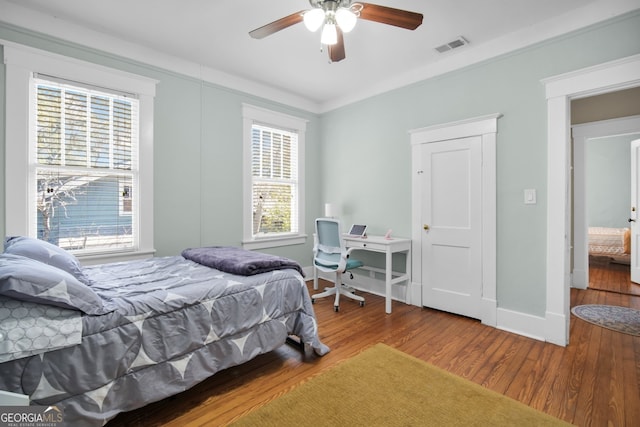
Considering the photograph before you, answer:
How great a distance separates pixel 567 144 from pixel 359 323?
245cm

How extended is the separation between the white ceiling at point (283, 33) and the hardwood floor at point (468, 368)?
8.75ft

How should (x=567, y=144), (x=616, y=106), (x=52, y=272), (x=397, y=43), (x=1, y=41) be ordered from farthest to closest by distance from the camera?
(x=616, y=106), (x=397, y=43), (x=567, y=144), (x=1, y=41), (x=52, y=272)

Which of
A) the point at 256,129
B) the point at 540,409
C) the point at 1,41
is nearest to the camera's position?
the point at 540,409

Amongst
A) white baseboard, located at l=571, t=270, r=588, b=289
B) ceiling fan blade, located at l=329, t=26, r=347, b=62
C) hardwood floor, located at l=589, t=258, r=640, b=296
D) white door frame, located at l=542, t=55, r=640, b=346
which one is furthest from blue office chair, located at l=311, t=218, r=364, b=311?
hardwood floor, located at l=589, t=258, r=640, b=296

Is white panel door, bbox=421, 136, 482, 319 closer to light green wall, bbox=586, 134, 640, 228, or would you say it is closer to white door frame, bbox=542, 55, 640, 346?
white door frame, bbox=542, 55, 640, 346

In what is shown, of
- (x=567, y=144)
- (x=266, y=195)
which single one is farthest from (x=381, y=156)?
(x=567, y=144)

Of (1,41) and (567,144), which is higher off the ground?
(1,41)

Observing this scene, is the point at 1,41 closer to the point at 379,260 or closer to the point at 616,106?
the point at 379,260

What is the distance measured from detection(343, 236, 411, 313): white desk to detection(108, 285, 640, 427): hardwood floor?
1.18ft

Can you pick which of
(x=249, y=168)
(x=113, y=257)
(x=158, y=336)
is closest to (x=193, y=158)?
(x=249, y=168)

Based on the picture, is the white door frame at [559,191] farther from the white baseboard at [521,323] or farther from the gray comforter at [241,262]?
the gray comforter at [241,262]

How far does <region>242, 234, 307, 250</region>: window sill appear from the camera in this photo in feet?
13.0

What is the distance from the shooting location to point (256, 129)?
Answer: 412 centimetres

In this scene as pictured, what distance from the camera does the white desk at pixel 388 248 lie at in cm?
338
